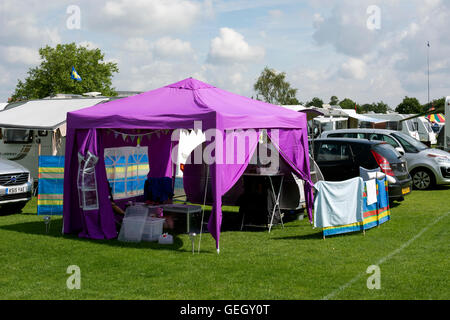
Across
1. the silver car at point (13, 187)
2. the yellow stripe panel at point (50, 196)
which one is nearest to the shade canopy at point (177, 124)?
the yellow stripe panel at point (50, 196)

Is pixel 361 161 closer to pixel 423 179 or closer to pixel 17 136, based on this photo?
pixel 423 179

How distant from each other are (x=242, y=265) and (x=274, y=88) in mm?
59429

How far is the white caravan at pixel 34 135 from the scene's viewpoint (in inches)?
583

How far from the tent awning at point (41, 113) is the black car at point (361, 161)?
6.91m

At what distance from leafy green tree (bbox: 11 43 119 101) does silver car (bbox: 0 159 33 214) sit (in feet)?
90.1

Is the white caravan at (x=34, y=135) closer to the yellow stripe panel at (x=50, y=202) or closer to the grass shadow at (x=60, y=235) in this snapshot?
the yellow stripe panel at (x=50, y=202)

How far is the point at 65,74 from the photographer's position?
38438 mm

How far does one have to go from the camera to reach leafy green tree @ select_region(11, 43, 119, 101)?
3897 cm

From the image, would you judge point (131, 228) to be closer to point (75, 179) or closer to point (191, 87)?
point (75, 179)

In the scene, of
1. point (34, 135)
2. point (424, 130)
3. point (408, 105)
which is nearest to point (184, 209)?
point (34, 135)

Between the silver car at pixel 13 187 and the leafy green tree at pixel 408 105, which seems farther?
the leafy green tree at pixel 408 105

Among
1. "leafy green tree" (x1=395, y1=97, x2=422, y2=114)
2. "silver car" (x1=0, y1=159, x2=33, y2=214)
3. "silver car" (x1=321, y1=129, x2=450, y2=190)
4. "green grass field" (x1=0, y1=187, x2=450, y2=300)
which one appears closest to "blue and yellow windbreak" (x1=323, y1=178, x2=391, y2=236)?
"green grass field" (x1=0, y1=187, x2=450, y2=300)

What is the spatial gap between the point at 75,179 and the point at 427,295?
6.20 m

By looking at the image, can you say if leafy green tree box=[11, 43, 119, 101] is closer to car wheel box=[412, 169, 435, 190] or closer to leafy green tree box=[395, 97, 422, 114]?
car wheel box=[412, 169, 435, 190]
